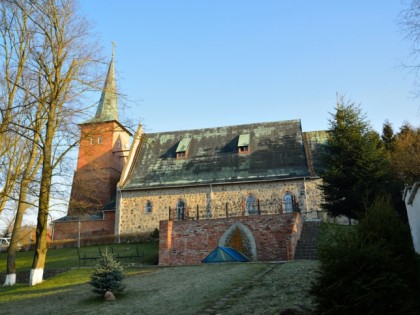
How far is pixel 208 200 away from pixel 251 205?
11.0ft

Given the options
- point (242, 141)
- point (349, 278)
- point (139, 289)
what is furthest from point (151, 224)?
point (349, 278)

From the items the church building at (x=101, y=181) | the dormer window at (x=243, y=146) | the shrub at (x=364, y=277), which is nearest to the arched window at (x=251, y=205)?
the dormer window at (x=243, y=146)

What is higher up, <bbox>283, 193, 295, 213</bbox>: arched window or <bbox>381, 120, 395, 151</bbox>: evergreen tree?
<bbox>381, 120, 395, 151</bbox>: evergreen tree

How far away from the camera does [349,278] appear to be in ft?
20.1

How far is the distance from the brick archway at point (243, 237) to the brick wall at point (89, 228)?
1434 centimetres

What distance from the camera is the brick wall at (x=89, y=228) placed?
3186 cm

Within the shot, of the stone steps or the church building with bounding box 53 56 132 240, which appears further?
the church building with bounding box 53 56 132 240

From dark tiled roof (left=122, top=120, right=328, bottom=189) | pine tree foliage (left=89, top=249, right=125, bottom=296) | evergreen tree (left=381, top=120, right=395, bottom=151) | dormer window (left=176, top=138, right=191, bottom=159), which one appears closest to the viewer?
pine tree foliage (left=89, top=249, right=125, bottom=296)

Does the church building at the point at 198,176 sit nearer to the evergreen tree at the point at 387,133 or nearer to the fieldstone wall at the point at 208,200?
the fieldstone wall at the point at 208,200

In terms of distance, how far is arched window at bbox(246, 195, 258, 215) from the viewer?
2835 centimetres

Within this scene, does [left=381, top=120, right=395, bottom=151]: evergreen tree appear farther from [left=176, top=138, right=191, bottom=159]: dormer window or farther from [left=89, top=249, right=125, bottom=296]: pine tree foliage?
[left=89, top=249, right=125, bottom=296]: pine tree foliage

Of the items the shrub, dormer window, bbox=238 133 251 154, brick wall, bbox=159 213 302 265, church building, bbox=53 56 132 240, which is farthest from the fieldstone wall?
the shrub

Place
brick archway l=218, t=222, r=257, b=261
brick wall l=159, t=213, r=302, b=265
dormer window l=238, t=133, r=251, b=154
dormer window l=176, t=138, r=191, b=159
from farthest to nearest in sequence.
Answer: dormer window l=176, t=138, r=191, b=159, dormer window l=238, t=133, r=251, b=154, brick archway l=218, t=222, r=257, b=261, brick wall l=159, t=213, r=302, b=265

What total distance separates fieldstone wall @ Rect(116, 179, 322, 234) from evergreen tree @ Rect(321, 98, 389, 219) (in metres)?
3.77
